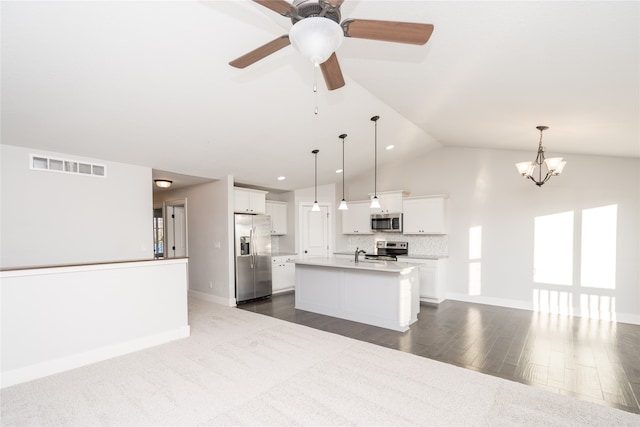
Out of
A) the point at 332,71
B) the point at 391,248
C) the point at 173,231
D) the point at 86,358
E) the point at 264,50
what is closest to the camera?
the point at 264,50

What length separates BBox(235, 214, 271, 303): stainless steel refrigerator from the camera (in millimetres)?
5789

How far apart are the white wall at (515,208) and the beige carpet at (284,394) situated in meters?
3.19

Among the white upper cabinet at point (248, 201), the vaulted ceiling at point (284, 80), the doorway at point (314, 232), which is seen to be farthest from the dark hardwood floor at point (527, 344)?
the vaulted ceiling at point (284, 80)

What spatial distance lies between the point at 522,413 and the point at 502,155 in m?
4.60

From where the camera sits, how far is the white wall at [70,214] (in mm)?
3512

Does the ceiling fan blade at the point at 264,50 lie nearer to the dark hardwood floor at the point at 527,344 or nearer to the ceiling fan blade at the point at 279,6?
the ceiling fan blade at the point at 279,6

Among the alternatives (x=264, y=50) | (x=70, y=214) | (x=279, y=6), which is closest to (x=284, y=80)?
(x=264, y=50)

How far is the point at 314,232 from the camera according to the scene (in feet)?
24.2

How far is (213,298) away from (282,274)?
62.4 inches

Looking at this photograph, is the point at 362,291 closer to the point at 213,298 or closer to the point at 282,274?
the point at 282,274

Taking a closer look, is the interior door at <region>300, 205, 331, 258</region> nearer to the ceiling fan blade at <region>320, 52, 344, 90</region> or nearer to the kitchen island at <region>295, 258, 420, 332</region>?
the kitchen island at <region>295, 258, 420, 332</region>

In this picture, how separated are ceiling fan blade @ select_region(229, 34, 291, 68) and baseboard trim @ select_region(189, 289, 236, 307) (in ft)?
15.2

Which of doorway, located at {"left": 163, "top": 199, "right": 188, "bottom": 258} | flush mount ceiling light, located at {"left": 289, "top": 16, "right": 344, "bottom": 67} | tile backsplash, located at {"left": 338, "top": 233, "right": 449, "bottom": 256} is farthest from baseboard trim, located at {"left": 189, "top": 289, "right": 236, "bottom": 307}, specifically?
flush mount ceiling light, located at {"left": 289, "top": 16, "right": 344, "bottom": 67}

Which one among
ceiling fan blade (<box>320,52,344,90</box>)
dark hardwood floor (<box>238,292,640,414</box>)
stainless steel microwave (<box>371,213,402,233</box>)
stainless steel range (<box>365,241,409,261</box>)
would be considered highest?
ceiling fan blade (<box>320,52,344,90</box>)
